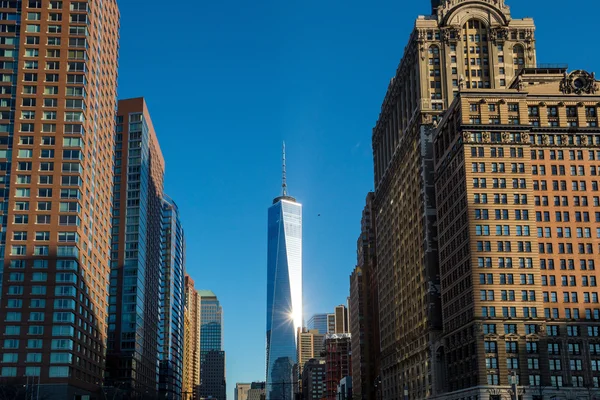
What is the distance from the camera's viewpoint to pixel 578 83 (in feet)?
501

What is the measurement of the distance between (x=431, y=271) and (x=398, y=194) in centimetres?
3991

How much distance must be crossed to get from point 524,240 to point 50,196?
89.3 meters

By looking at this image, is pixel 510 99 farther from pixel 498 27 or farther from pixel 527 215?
pixel 498 27

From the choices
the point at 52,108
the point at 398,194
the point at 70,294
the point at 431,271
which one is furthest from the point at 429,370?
the point at 52,108

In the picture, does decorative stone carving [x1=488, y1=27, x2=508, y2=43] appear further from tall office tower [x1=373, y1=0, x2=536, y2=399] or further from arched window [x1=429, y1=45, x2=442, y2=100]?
arched window [x1=429, y1=45, x2=442, y2=100]

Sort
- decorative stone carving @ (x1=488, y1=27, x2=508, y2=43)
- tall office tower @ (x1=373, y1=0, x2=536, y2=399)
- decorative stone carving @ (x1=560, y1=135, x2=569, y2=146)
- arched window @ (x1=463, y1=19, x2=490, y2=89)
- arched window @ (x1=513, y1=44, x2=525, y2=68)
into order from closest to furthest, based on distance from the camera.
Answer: decorative stone carving @ (x1=560, y1=135, x2=569, y2=146) → tall office tower @ (x1=373, y1=0, x2=536, y2=399) → arched window @ (x1=463, y1=19, x2=490, y2=89) → decorative stone carving @ (x1=488, y1=27, x2=508, y2=43) → arched window @ (x1=513, y1=44, x2=525, y2=68)

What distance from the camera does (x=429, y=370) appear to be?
160875 mm

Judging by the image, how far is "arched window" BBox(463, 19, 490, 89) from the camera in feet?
593

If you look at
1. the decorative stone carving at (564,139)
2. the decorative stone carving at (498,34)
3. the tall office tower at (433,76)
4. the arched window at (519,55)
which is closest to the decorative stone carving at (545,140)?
the decorative stone carving at (564,139)

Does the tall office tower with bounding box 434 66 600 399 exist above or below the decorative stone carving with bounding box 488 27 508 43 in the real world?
below

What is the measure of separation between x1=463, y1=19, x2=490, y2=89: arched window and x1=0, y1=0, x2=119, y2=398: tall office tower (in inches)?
3234

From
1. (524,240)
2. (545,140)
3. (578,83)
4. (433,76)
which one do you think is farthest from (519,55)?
(524,240)

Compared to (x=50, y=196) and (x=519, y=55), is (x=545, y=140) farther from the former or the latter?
(x=50, y=196)

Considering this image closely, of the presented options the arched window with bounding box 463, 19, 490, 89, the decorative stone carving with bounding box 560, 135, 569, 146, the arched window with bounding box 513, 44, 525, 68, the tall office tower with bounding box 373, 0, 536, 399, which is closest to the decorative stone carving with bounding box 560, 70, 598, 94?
the decorative stone carving with bounding box 560, 135, 569, 146
